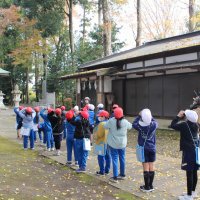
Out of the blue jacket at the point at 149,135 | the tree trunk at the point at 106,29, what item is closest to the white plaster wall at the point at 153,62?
the blue jacket at the point at 149,135

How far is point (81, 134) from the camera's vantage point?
26.0 feet

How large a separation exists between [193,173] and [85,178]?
8.47 ft

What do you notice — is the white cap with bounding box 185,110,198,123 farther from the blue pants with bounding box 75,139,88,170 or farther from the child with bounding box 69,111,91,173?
the blue pants with bounding box 75,139,88,170

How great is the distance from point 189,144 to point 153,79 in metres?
10.1

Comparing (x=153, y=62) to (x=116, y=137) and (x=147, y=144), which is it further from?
(x=147, y=144)

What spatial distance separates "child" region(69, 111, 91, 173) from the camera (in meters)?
7.93

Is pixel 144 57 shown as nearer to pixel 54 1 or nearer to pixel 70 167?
pixel 70 167

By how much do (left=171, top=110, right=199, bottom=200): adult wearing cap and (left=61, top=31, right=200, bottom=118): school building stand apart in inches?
265

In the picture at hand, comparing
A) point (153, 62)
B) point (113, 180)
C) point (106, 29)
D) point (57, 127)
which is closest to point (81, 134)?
point (113, 180)

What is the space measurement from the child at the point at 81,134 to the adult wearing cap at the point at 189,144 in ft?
8.65

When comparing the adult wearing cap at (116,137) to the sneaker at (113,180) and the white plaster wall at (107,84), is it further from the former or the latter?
the white plaster wall at (107,84)

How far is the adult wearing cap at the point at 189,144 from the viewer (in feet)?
19.2

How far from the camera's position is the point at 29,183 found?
7047 millimetres

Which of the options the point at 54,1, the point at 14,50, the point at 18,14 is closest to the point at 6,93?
the point at 14,50
